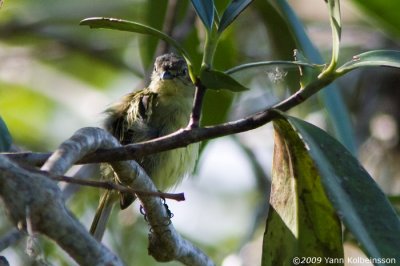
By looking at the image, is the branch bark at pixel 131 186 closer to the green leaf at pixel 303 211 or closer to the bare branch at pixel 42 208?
the bare branch at pixel 42 208

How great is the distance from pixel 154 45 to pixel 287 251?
7.50ft

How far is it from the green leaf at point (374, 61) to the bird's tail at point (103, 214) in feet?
7.74

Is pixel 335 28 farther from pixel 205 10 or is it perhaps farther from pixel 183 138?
pixel 183 138

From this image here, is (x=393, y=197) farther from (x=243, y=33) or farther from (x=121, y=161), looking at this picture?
(x=243, y=33)

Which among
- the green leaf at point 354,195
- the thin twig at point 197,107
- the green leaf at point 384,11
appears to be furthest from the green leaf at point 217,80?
the green leaf at point 384,11

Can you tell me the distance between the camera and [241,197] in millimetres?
7617

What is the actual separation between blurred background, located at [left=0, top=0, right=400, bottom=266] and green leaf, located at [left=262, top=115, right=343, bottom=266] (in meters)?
2.28

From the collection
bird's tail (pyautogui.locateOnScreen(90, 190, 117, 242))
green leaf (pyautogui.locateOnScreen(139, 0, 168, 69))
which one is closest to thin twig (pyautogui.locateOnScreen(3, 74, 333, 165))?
green leaf (pyautogui.locateOnScreen(139, 0, 168, 69))

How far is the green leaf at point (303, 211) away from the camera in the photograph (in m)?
2.61

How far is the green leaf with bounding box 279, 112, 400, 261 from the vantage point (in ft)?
7.43

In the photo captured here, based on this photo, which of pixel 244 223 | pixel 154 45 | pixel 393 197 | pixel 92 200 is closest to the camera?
pixel 393 197

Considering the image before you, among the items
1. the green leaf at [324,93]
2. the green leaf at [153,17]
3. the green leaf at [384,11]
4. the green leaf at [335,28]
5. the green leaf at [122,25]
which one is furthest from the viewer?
the green leaf at [153,17]

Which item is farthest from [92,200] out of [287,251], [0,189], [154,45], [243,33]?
[0,189]

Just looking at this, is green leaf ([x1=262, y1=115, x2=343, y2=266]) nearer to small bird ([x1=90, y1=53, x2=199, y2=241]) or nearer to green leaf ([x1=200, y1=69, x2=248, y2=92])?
green leaf ([x1=200, y1=69, x2=248, y2=92])
